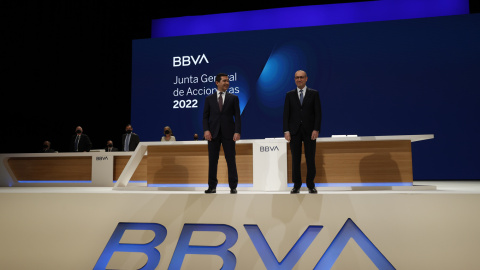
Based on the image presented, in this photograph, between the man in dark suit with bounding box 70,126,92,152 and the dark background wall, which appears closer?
the man in dark suit with bounding box 70,126,92,152

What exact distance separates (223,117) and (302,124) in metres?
0.80

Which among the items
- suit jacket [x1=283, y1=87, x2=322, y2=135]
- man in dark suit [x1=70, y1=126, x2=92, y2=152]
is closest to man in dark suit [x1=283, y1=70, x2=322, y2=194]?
suit jacket [x1=283, y1=87, x2=322, y2=135]

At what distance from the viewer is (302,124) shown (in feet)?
12.2

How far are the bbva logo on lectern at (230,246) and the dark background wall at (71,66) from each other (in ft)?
21.2

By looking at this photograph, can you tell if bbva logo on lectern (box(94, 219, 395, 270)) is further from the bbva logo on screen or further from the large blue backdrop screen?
the bbva logo on screen

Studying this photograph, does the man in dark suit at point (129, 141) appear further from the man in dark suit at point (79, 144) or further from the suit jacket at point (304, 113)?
the suit jacket at point (304, 113)

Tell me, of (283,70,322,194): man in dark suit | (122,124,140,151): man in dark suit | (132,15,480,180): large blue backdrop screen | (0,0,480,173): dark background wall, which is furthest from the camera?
(0,0,480,173): dark background wall

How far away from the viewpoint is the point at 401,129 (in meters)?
→ 8.34

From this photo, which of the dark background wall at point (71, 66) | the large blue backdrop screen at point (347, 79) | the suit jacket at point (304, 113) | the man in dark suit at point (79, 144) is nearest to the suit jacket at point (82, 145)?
the man in dark suit at point (79, 144)

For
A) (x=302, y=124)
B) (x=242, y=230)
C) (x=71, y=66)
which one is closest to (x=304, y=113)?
(x=302, y=124)

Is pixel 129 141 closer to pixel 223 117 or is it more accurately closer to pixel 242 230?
pixel 223 117

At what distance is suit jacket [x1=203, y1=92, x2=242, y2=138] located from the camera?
12.7ft

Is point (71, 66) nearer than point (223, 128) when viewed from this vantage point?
No

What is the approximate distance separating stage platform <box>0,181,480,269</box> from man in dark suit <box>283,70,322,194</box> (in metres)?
0.28
